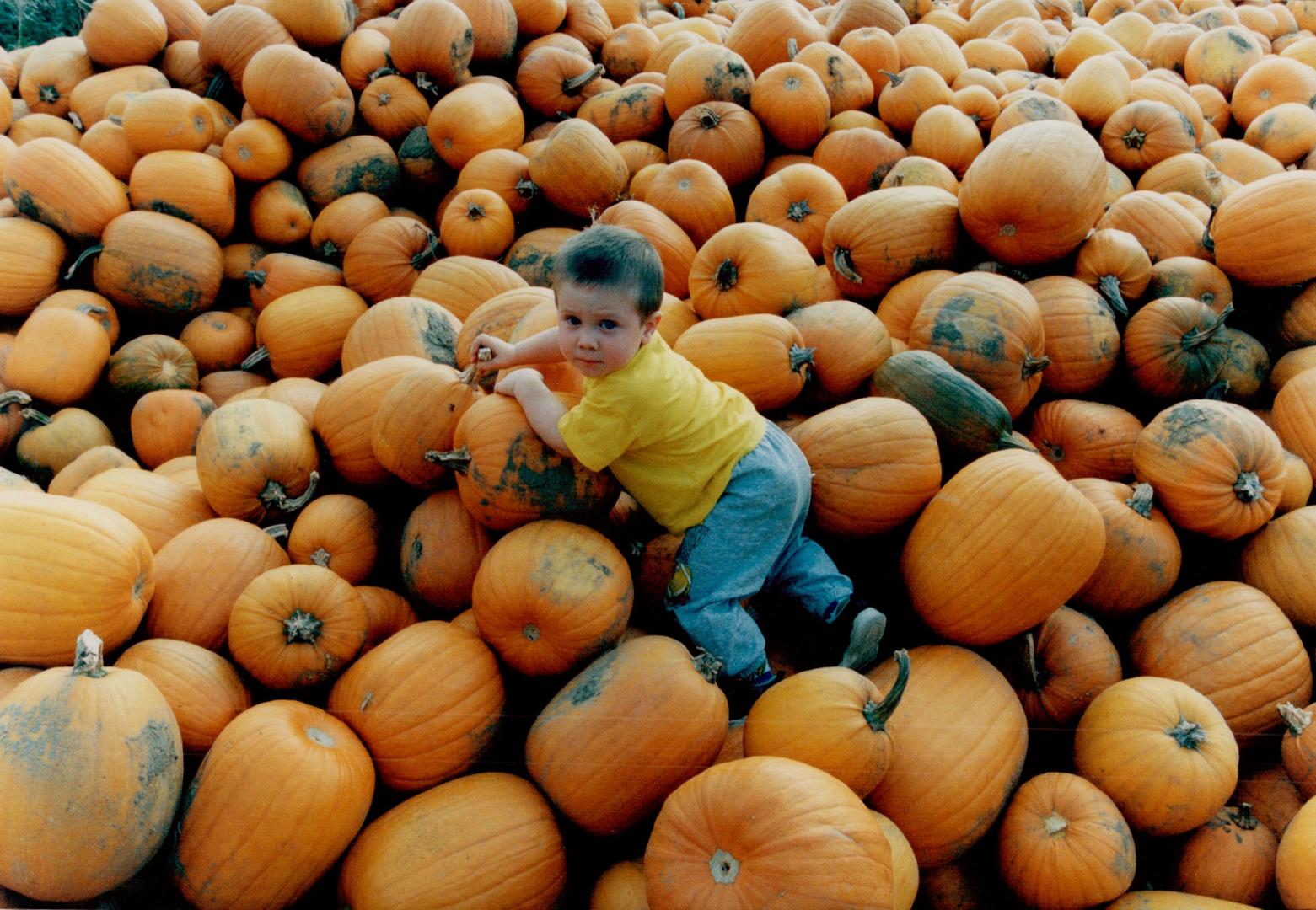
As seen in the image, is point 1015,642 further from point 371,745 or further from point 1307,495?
point 371,745

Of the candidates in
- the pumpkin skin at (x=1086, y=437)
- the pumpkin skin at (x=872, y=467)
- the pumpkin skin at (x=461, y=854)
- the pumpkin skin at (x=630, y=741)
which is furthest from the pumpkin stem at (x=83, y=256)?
the pumpkin skin at (x=1086, y=437)

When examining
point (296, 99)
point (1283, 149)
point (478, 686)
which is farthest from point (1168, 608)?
point (296, 99)

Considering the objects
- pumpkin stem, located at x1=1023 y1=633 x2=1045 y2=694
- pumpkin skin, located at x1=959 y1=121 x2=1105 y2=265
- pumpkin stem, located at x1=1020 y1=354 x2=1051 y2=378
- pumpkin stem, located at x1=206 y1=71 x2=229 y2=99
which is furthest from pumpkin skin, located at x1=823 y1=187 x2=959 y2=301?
pumpkin stem, located at x1=206 y1=71 x2=229 y2=99

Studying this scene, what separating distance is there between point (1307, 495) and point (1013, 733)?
1.59 meters

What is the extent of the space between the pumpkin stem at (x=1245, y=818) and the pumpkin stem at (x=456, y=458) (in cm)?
236

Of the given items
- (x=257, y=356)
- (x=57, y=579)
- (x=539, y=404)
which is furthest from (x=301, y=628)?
(x=257, y=356)

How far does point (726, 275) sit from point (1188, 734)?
225 centimetres

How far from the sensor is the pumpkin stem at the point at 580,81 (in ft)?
17.6

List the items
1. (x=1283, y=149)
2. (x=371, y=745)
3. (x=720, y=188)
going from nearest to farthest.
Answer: (x=371, y=745)
(x=720, y=188)
(x=1283, y=149)

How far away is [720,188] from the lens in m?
4.38

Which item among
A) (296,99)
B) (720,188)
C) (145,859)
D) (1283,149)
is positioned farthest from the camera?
(1283,149)

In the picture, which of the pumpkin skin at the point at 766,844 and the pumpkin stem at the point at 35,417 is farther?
the pumpkin stem at the point at 35,417

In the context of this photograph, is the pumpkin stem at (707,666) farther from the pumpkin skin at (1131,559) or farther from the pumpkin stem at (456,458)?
the pumpkin skin at (1131,559)

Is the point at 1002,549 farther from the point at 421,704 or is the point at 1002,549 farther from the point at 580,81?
the point at 580,81
